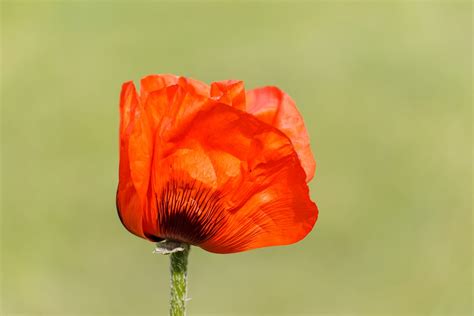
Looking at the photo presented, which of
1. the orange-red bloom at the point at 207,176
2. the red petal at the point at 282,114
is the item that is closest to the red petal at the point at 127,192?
the orange-red bloom at the point at 207,176

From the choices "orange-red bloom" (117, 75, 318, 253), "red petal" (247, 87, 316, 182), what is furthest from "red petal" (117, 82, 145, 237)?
"red petal" (247, 87, 316, 182)

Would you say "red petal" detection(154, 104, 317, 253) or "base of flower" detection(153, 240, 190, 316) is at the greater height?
"red petal" detection(154, 104, 317, 253)

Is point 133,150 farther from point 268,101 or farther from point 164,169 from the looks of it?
point 268,101

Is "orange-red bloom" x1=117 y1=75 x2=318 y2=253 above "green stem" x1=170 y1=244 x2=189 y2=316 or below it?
above

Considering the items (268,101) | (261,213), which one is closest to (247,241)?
(261,213)

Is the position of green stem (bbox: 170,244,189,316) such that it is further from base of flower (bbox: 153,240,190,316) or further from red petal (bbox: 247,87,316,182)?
red petal (bbox: 247,87,316,182)

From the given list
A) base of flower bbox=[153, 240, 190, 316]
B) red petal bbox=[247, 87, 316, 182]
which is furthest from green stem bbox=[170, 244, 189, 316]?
red petal bbox=[247, 87, 316, 182]

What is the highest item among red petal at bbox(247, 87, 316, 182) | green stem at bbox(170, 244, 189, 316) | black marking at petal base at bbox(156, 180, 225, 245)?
red petal at bbox(247, 87, 316, 182)
